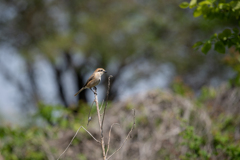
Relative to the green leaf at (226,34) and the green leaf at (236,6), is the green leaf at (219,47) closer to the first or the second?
the green leaf at (226,34)

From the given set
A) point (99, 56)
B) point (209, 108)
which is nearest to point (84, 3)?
point (99, 56)

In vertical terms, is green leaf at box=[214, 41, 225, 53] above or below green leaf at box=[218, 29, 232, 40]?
below

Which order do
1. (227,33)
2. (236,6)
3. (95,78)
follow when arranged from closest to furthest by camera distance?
1. (236,6)
2. (227,33)
3. (95,78)

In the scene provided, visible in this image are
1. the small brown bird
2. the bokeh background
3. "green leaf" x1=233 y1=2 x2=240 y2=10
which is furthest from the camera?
the bokeh background

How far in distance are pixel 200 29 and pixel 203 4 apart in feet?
60.3

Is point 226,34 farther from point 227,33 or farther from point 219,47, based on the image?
point 219,47

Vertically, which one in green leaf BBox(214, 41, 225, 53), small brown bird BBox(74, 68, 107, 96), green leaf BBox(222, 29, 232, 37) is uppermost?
small brown bird BBox(74, 68, 107, 96)

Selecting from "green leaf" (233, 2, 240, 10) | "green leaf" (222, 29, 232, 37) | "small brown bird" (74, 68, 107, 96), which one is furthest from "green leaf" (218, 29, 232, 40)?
"small brown bird" (74, 68, 107, 96)

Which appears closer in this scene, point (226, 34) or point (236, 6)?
point (236, 6)

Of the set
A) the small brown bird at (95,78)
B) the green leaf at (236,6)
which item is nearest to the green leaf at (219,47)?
the green leaf at (236,6)

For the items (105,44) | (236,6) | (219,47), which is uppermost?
(105,44)

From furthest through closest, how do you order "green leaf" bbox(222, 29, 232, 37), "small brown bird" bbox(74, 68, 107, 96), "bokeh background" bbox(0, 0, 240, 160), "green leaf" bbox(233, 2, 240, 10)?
"bokeh background" bbox(0, 0, 240, 160) < "small brown bird" bbox(74, 68, 107, 96) < "green leaf" bbox(222, 29, 232, 37) < "green leaf" bbox(233, 2, 240, 10)

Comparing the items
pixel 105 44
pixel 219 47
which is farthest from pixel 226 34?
pixel 105 44

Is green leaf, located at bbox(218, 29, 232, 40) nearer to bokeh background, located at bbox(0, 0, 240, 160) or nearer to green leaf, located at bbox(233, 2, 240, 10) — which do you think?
green leaf, located at bbox(233, 2, 240, 10)
